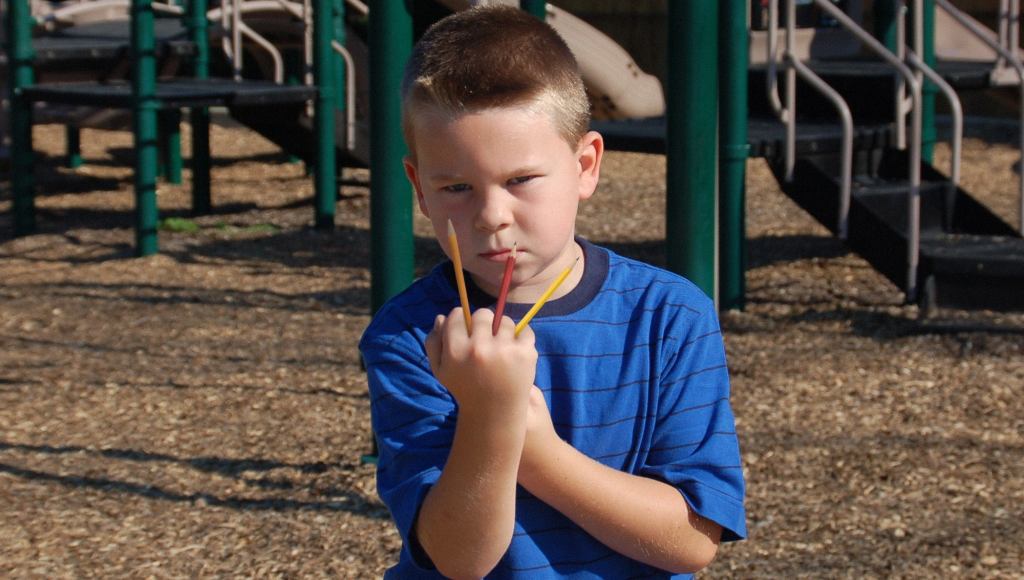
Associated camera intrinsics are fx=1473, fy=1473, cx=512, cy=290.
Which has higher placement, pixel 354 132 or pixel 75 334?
pixel 354 132

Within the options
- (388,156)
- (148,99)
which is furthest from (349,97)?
(388,156)

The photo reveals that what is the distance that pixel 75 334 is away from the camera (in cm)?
557

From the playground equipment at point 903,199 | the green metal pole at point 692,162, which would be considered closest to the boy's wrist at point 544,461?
the green metal pole at point 692,162

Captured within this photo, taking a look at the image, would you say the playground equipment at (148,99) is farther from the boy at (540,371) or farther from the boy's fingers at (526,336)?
the boy's fingers at (526,336)

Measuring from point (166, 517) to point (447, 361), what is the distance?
8.14ft

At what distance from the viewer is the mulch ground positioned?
3395mm

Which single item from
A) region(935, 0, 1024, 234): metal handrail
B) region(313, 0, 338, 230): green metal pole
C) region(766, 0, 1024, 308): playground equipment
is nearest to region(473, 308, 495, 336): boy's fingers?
region(766, 0, 1024, 308): playground equipment

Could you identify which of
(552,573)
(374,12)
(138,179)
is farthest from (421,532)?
(138,179)

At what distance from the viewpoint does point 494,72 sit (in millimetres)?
1480

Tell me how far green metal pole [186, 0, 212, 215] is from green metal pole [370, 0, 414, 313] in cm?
497

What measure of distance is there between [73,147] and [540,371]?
9416 mm

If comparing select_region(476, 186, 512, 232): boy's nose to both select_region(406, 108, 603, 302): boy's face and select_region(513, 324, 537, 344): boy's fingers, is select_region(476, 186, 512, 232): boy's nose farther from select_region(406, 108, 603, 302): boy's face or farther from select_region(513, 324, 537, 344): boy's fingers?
→ select_region(513, 324, 537, 344): boy's fingers

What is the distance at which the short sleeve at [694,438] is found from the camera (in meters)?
1.58

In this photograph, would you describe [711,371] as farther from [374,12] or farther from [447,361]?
[374,12]
